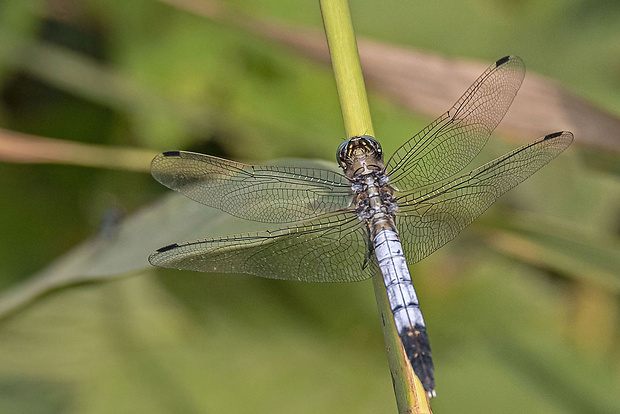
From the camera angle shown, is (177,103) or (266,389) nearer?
(266,389)

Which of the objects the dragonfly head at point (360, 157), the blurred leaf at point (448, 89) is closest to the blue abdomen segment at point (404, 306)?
the dragonfly head at point (360, 157)

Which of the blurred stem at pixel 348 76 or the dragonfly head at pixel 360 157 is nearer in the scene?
the blurred stem at pixel 348 76

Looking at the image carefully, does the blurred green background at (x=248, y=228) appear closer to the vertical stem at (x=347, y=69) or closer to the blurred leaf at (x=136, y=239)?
the blurred leaf at (x=136, y=239)

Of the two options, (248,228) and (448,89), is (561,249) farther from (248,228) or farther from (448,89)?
(248,228)

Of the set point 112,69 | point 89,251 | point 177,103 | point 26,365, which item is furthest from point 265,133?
point 26,365

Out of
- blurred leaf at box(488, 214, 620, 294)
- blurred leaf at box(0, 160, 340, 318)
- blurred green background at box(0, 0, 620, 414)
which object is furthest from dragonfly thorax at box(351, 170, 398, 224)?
blurred leaf at box(488, 214, 620, 294)

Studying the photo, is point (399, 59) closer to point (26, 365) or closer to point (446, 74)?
point (446, 74)

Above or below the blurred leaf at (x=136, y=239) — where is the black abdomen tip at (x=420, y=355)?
below
